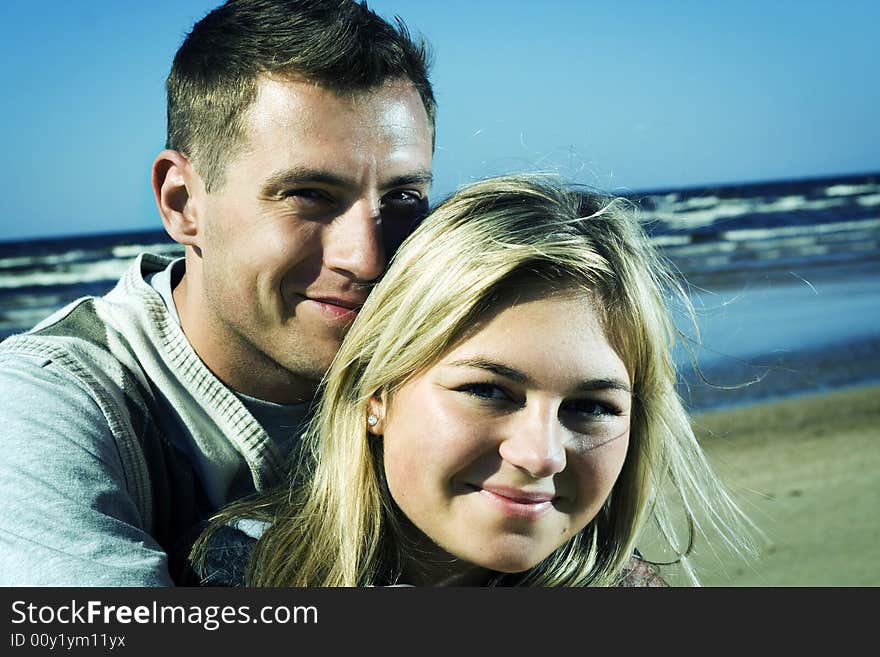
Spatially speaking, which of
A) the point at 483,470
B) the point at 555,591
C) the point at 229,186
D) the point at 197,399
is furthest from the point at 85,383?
the point at 555,591

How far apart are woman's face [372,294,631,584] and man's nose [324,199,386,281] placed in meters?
0.49

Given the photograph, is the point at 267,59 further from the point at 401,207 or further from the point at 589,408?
the point at 589,408

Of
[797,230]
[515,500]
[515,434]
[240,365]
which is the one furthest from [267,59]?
[797,230]

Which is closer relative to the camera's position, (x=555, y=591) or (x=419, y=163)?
(x=555, y=591)

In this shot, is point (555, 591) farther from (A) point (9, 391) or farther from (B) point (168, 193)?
(B) point (168, 193)

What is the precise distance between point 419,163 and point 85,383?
117 centimetres

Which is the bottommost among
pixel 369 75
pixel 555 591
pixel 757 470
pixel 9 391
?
pixel 757 470

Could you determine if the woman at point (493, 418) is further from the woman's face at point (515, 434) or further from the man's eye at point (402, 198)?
the man's eye at point (402, 198)

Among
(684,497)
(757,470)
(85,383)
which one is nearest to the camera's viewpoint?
(85,383)

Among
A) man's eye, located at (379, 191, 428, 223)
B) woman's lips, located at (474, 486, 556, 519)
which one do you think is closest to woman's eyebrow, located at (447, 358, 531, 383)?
woman's lips, located at (474, 486, 556, 519)

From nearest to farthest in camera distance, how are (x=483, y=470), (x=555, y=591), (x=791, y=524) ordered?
1. (x=483, y=470)
2. (x=555, y=591)
3. (x=791, y=524)

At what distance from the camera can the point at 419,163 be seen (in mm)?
3053

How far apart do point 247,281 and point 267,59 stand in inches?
26.8

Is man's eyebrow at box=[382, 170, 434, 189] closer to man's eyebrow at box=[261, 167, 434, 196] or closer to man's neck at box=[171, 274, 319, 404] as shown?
man's eyebrow at box=[261, 167, 434, 196]
